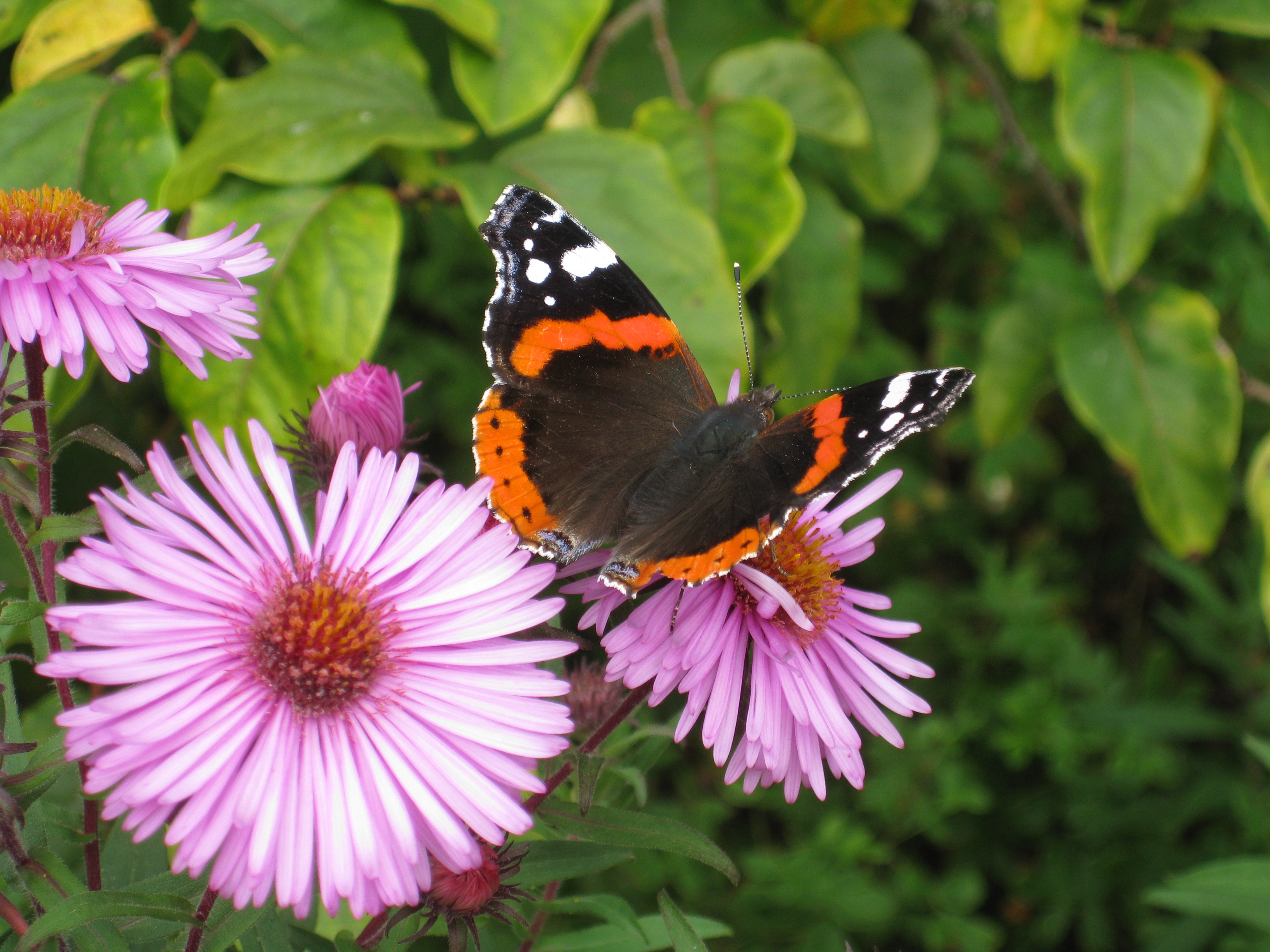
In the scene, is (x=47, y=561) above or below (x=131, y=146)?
below

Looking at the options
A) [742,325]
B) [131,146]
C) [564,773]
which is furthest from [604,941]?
[131,146]

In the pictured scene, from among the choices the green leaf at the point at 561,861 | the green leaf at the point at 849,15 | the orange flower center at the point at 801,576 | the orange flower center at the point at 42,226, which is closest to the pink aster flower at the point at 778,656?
the orange flower center at the point at 801,576

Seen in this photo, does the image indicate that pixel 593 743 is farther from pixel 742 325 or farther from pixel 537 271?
pixel 742 325

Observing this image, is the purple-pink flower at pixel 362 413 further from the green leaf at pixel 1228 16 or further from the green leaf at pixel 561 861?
the green leaf at pixel 1228 16

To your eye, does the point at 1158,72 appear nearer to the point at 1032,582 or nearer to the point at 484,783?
the point at 1032,582

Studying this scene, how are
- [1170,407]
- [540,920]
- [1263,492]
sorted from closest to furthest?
[540,920], [1263,492], [1170,407]

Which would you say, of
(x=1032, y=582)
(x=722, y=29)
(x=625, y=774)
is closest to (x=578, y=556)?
(x=625, y=774)

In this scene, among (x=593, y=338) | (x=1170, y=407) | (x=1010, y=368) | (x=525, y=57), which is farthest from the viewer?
(x=1010, y=368)
